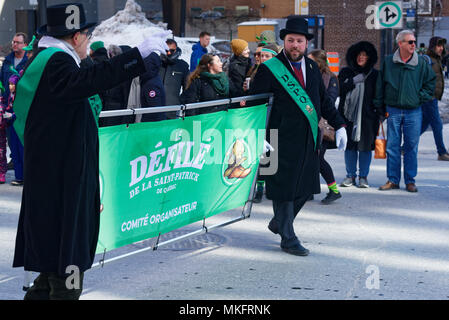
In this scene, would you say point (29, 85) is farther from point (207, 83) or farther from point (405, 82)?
point (405, 82)

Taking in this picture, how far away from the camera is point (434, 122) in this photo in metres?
13.3

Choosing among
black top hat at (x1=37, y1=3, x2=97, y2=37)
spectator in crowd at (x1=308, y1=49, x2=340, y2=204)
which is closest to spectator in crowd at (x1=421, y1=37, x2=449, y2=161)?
spectator in crowd at (x1=308, y1=49, x2=340, y2=204)

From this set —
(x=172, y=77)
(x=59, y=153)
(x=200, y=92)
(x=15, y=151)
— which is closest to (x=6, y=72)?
(x=15, y=151)

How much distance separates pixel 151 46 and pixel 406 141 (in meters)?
6.73

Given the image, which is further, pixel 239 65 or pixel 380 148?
pixel 239 65

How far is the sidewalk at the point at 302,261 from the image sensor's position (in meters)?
6.00

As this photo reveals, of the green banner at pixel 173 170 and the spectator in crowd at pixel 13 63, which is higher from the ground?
the spectator in crowd at pixel 13 63

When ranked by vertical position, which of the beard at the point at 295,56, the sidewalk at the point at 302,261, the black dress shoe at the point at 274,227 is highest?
the beard at the point at 295,56

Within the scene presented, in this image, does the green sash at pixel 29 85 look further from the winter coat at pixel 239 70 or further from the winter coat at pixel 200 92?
the winter coat at pixel 239 70

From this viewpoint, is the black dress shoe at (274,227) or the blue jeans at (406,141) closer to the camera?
the black dress shoe at (274,227)

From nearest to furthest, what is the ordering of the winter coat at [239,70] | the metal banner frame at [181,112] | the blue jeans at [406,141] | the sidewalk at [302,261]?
the metal banner frame at [181,112] < the sidewalk at [302,261] < the blue jeans at [406,141] < the winter coat at [239,70]

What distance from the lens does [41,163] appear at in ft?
15.0

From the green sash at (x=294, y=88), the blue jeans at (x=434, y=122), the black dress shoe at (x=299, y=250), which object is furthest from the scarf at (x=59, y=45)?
the blue jeans at (x=434, y=122)

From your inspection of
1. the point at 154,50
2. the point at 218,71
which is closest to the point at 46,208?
the point at 154,50
